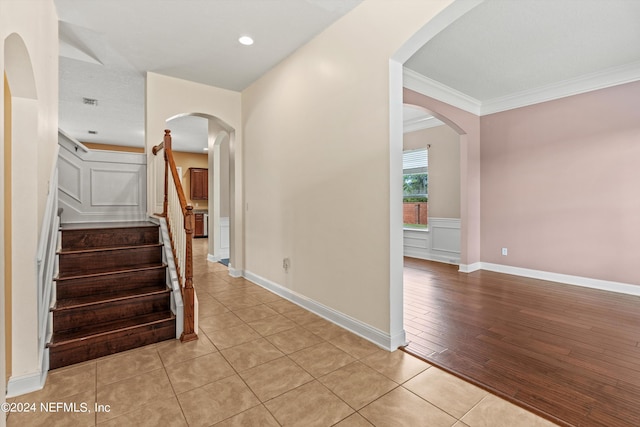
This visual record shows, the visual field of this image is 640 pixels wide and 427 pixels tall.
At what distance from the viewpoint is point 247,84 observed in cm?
459

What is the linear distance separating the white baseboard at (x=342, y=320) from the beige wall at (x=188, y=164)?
22.9 ft

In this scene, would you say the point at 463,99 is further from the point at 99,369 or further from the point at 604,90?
the point at 99,369

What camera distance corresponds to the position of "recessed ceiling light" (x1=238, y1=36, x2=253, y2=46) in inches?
132

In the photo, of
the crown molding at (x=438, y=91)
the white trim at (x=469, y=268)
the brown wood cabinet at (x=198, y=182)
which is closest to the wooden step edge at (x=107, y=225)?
the crown molding at (x=438, y=91)

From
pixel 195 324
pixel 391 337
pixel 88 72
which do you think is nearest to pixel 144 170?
pixel 88 72

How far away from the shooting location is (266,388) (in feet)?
6.48

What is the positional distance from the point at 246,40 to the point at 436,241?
4.91 m

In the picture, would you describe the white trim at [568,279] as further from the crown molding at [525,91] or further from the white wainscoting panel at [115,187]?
the white wainscoting panel at [115,187]

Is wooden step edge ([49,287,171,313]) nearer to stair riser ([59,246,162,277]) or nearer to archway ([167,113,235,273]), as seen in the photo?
stair riser ([59,246,162,277])

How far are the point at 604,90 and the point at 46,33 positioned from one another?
20.8 feet

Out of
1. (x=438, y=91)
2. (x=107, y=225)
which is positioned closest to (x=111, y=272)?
(x=107, y=225)

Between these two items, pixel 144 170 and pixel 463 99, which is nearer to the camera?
pixel 144 170

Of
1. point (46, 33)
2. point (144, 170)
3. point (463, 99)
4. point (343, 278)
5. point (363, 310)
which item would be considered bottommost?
point (363, 310)

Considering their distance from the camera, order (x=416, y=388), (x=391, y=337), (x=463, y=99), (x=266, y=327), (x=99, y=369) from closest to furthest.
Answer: (x=416, y=388), (x=99, y=369), (x=391, y=337), (x=266, y=327), (x=463, y=99)
